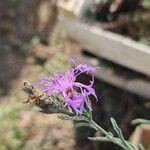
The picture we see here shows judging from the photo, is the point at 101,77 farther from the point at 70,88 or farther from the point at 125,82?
the point at 70,88

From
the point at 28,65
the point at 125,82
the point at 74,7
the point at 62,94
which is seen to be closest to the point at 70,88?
the point at 62,94

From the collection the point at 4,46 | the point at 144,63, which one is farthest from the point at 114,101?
the point at 4,46

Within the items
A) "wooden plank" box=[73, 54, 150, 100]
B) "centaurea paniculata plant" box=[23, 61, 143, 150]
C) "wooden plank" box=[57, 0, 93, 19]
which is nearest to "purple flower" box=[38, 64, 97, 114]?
"centaurea paniculata plant" box=[23, 61, 143, 150]

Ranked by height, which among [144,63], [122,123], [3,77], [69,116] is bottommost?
[3,77]

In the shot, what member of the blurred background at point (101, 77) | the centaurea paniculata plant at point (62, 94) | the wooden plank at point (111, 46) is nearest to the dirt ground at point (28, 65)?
the blurred background at point (101, 77)

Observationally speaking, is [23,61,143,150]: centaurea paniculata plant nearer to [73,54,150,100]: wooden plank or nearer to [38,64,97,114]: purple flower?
[38,64,97,114]: purple flower

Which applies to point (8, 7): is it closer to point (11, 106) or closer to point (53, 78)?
point (11, 106)
